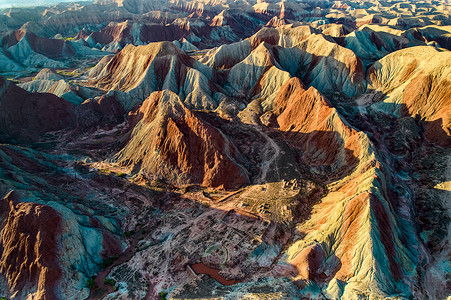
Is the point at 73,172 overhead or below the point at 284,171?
overhead

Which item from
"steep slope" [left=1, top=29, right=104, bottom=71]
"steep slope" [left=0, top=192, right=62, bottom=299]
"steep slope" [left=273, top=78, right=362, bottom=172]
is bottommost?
"steep slope" [left=273, top=78, right=362, bottom=172]

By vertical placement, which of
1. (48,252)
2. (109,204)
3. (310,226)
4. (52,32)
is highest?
(52,32)

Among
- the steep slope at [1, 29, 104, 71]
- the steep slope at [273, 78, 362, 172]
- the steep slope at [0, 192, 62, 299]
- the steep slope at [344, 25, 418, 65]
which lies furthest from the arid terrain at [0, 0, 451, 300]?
the steep slope at [1, 29, 104, 71]

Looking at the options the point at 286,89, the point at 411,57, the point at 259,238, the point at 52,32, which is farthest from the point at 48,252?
the point at 52,32

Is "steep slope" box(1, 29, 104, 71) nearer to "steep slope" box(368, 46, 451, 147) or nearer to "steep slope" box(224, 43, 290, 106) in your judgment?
"steep slope" box(224, 43, 290, 106)

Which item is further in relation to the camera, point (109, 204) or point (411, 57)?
point (411, 57)

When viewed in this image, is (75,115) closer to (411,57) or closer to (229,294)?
(229,294)

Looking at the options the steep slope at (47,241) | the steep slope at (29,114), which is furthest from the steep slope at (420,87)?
the steep slope at (29,114)

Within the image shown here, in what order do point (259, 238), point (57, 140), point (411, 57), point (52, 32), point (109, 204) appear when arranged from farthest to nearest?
point (52, 32) → point (411, 57) → point (57, 140) → point (109, 204) → point (259, 238)
